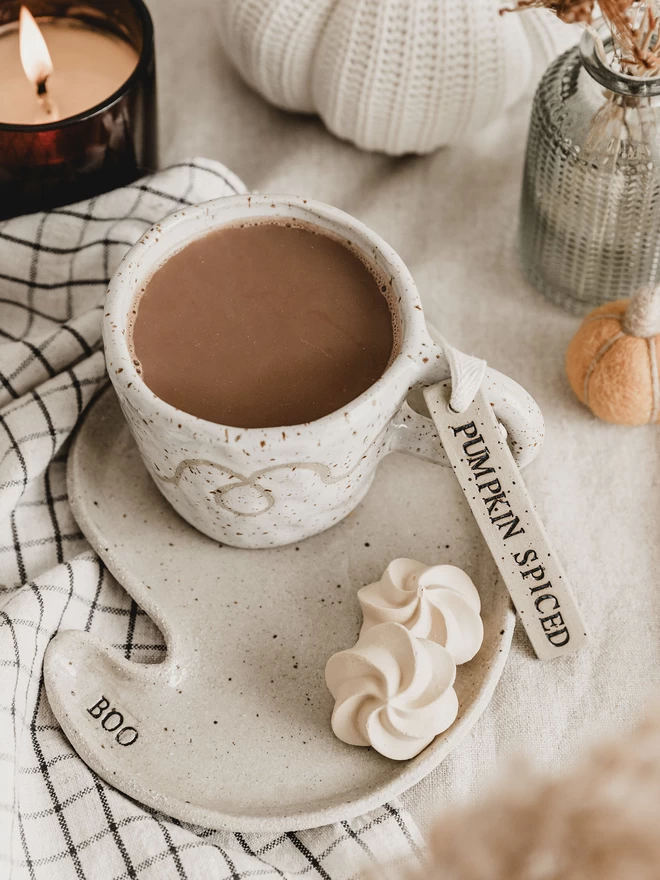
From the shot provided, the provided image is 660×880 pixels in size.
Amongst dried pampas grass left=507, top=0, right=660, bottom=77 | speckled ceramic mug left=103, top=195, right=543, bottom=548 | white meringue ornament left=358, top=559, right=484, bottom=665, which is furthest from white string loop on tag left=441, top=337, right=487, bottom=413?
dried pampas grass left=507, top=0, right=660, bottom=77

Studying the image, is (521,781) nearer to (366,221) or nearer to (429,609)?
(429,609)

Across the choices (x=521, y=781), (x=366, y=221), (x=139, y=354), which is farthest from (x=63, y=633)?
(x=366, y=221)

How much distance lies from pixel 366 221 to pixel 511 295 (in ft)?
0.58

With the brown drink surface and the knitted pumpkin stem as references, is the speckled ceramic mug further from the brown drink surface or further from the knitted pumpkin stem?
the knitted pumpkin stem

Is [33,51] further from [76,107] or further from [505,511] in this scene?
[505,511]

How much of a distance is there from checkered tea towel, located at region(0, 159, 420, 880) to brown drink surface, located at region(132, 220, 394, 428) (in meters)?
0.14

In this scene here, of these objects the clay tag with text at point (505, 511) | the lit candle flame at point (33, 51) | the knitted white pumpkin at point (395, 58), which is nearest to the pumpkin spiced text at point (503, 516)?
the clay tag with text at point (505, 511)

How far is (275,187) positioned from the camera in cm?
101

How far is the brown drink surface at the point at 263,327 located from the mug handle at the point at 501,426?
0.20 feet

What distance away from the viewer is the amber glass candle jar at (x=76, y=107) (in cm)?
79

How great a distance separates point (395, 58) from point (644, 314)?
13.4 inches

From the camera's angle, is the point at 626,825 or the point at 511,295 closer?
the point at 626,825

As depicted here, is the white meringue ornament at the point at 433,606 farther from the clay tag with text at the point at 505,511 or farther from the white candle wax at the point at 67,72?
the white candle wax at the point at 67,72

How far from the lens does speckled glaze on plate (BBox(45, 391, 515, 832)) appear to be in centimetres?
65
